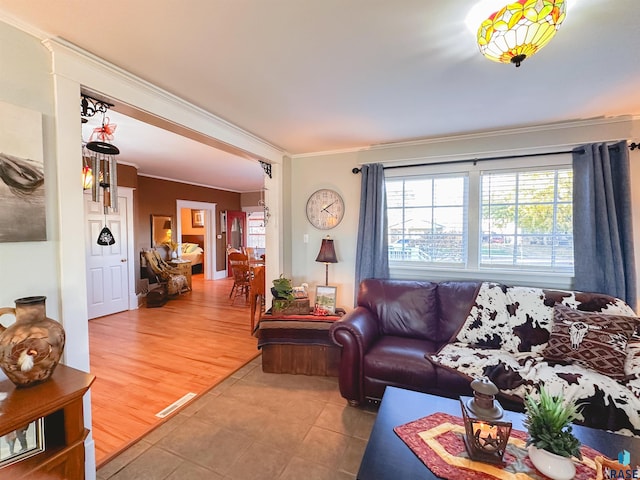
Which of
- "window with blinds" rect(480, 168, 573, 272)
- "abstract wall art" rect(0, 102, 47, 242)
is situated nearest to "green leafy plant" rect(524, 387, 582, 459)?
"window with blinds" rect(480, 168, 573, 272)

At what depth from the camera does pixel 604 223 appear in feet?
8.13

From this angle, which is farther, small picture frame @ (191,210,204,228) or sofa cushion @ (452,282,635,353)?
small picture frame @ (191,210,204,228)

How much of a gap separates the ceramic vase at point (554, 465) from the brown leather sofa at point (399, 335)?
94cm

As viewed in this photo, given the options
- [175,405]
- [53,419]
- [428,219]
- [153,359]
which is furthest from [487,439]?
[153,359]

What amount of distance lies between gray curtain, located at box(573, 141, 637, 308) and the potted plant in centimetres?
201

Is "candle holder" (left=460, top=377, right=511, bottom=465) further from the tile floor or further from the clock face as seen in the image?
the clock face

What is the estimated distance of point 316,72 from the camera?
1809 millimetres

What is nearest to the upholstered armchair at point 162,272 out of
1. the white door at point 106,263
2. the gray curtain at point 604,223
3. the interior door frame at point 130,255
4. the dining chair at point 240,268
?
the interior door frame at point 130,255

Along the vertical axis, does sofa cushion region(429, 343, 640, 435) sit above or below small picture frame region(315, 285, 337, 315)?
below

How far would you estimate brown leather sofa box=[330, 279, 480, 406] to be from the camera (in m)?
2.15

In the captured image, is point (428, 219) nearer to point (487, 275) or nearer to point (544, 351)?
point (487, 275)

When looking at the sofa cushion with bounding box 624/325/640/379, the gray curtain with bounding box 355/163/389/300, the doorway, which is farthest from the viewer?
the doorway

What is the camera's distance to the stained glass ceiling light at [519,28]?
→ 1152 millimetres

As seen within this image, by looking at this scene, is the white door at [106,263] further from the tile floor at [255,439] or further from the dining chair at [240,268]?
the tile floor at [255,439]
